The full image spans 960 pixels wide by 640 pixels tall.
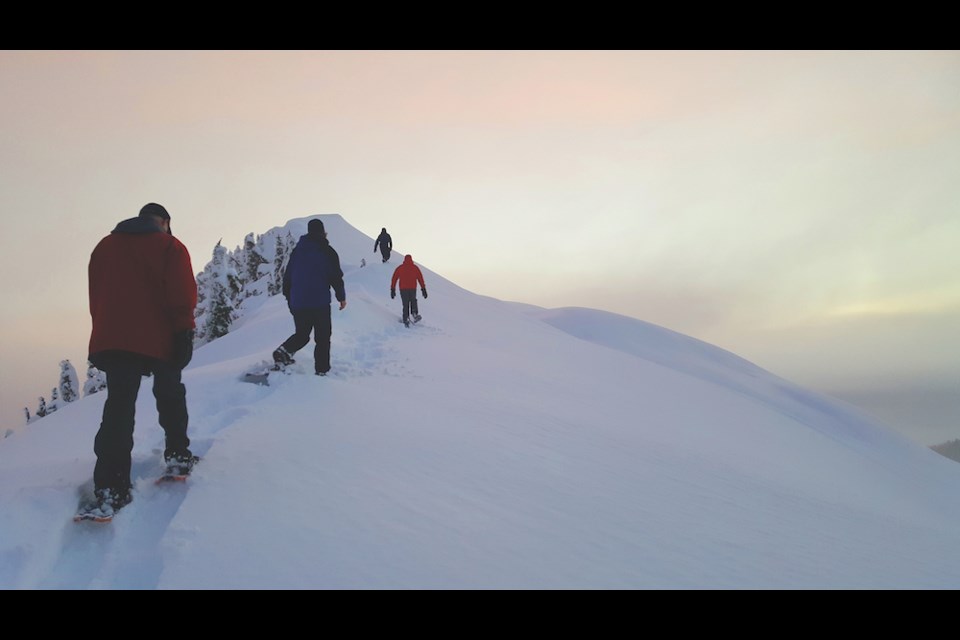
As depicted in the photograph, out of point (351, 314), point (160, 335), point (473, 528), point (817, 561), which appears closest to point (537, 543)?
point (473, 528)

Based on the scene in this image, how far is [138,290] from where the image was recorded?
388cm

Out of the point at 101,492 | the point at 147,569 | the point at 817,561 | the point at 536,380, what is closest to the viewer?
the point at 147,569

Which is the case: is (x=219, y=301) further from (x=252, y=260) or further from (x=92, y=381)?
(x=252, y=260)

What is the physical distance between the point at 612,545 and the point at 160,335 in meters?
3.46

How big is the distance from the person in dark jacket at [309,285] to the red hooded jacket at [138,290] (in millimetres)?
3249

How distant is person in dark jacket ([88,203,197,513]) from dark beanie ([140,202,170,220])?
0.01 metres

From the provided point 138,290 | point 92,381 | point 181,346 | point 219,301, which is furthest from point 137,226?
point 92,381

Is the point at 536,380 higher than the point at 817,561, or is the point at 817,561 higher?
the point at 536,380

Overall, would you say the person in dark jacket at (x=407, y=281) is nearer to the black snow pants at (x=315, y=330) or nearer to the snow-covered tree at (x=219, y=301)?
the black snow pants at (x=315, y=330)

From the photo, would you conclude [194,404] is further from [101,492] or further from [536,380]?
[536,380]

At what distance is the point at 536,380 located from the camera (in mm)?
11477

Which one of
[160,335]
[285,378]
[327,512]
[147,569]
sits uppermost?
[160,335]

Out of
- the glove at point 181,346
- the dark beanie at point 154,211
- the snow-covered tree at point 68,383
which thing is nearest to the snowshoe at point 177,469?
the glove at point 181,346

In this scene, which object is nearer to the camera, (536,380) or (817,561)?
(817,561)
